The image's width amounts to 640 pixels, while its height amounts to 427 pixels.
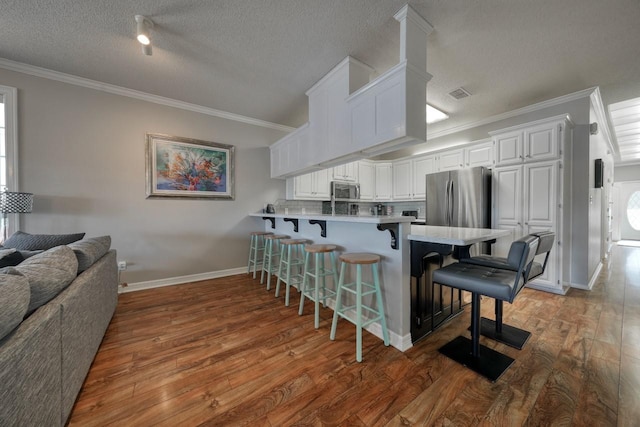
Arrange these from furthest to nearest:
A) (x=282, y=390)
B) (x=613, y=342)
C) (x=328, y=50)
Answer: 1. (x=328, y=50)
2. (x=613, y=342)
3. (x=282, y=390)

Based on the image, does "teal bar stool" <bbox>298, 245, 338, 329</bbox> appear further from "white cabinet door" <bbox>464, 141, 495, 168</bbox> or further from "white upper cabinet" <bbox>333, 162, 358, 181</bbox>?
"white cabinet door" <bbox>464, 141, 495, 168</bbox>

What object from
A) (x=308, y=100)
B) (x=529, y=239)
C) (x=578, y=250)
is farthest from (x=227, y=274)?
(x=578, y=250)

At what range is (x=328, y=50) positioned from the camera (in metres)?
2.31

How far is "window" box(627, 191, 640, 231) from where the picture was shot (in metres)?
7.77

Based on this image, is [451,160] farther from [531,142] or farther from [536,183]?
[536,183]

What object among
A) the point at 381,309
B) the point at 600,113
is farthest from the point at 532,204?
the point at 381,309

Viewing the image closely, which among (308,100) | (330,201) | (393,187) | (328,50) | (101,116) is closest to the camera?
(328,50)

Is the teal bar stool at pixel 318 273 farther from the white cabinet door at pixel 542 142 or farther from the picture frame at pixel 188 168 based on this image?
the white cabinet door at pixel 542 142

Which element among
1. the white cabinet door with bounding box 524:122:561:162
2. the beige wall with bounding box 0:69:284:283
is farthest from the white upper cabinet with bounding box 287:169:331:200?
the white cabinet door with bounding box 524:122:561:162

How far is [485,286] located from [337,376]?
1112 millimetres

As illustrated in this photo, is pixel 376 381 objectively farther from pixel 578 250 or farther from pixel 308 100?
pixel 578 250

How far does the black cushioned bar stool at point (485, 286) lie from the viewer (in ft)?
4.57

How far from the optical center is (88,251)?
5.49 feet

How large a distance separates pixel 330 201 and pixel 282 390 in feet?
11.9
